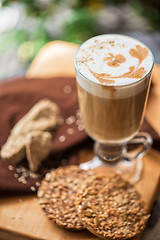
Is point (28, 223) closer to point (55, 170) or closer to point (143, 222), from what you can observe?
point (55, 170)

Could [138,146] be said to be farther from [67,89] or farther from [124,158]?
[67,89]

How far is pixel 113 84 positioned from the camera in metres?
1.13

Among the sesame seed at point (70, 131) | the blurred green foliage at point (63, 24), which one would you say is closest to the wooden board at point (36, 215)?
the sesame seed at point (70, 131)

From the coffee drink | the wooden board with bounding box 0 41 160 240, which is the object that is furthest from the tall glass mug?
the wooden board with bounding box 0 41 160 240

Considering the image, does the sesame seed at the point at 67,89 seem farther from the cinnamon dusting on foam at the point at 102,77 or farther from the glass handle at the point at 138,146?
the cinnamon dusting on foam at the point at 102,77

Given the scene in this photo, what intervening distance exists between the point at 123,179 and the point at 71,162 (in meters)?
0.25

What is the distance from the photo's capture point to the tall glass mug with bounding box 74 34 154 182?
1158 mm

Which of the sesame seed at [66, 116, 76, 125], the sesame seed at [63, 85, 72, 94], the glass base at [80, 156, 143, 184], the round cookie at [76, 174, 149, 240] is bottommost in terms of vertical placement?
the glass base at [80, 156, 143, 184]

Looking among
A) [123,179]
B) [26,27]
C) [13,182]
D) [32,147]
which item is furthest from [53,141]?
[26,27]

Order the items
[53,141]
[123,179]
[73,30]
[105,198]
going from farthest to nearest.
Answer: [73,30]
[53,141]
[123,179]
[105,198]

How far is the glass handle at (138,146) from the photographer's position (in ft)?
5.00

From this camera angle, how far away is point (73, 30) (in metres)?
2.67

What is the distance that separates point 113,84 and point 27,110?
71 centimetres

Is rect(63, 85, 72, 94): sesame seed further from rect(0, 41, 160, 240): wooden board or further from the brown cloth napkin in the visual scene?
rect(0, 41, 160, 240): wooden board
